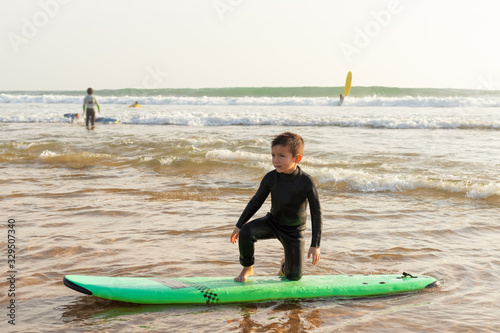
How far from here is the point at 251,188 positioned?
8305 millimetres

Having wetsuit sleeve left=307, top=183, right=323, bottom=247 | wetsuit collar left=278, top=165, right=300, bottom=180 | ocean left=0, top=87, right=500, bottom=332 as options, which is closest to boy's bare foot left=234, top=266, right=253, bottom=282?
ocean left=0, top=87, right=500, bottom=332

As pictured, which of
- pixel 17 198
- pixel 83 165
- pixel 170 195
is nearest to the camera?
pixel 17 198

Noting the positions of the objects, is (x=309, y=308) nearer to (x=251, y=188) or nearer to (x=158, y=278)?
(x=158, y=278)

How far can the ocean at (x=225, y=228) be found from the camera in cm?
346

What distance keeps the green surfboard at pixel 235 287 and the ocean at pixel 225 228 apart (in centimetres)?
8

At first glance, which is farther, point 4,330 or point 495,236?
point 495,236

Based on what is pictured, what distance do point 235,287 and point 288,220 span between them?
25.9 inches

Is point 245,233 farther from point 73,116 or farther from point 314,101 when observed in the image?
point 314,101

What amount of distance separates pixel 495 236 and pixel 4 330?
494 cm

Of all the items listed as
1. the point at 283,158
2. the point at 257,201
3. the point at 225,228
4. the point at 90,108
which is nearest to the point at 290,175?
the point at 283,158

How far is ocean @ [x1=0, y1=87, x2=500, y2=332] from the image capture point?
136 inches

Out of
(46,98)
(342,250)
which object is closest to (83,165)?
(342,250)

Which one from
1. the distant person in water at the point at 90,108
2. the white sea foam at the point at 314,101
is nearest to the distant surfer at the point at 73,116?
the distant person in water at the point at 90,108

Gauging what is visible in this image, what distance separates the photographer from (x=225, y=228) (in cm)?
577
